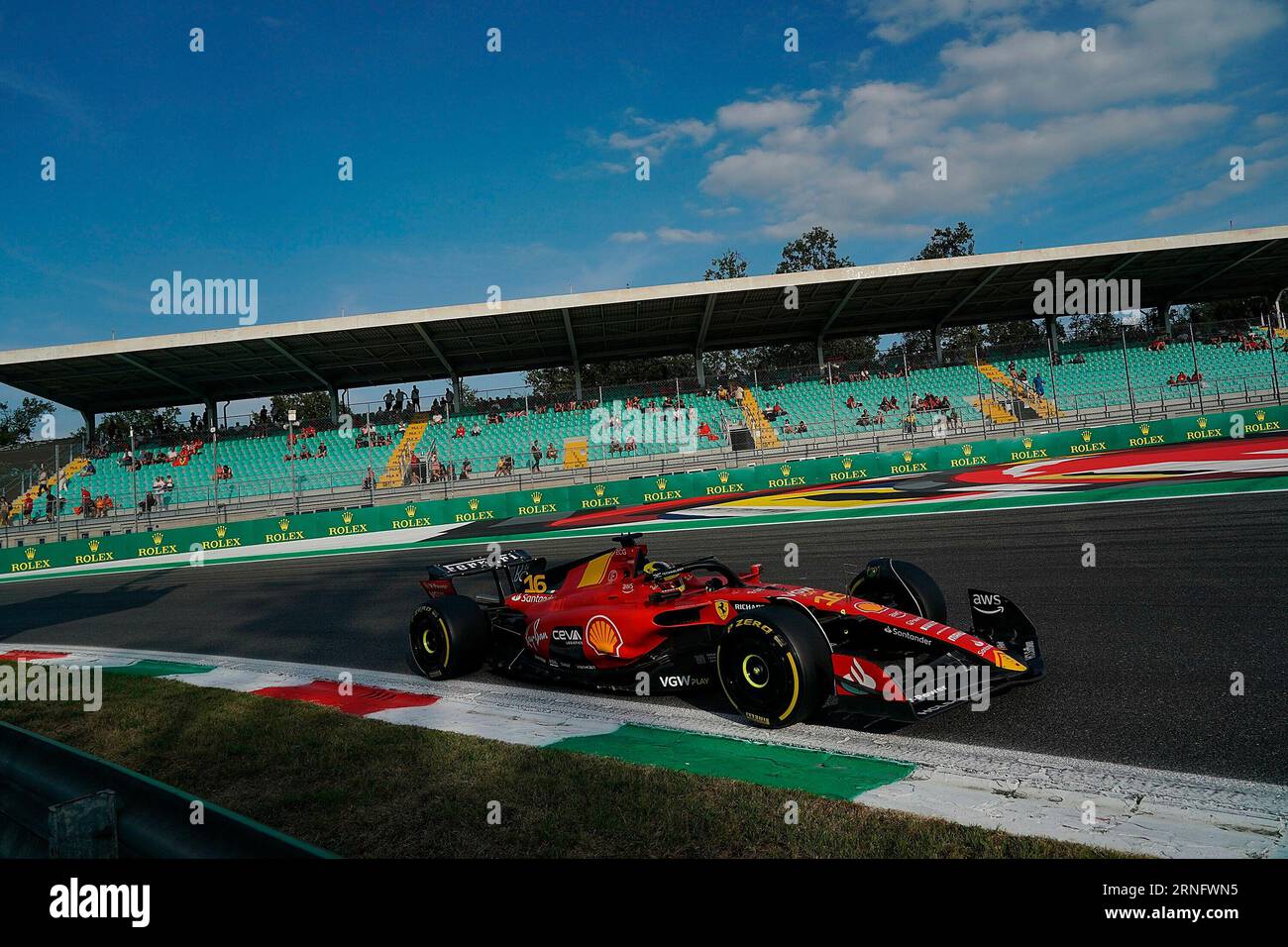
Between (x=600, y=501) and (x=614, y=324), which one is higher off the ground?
(x=614, y=324)

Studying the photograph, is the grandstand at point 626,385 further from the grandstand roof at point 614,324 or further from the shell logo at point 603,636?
the shell logo at point 603,636

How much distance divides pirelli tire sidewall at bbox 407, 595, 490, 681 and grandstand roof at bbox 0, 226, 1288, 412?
21891 mm

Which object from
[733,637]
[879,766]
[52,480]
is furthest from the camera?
[52,480]

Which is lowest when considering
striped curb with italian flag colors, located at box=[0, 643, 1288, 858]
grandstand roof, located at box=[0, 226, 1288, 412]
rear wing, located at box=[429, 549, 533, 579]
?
striped curb with italian flag colors, located at box=[0, 643, 1288, 858]

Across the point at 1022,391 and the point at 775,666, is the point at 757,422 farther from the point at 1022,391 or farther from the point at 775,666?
the point at 775,666

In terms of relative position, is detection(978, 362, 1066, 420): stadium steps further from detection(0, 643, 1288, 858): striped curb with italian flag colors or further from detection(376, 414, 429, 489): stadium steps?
detection(0, 643, 1288, 858): striped curb with italian flag colors

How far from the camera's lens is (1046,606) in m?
7.05

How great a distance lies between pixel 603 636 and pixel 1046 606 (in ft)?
13.7

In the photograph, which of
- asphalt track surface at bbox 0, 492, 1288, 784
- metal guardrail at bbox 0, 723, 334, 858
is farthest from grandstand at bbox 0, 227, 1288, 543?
metal guardrail at bbox 0, 723, 334, 858

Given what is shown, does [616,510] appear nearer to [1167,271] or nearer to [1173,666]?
[1173,666]

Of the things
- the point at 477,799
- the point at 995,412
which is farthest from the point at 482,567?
the point at 995,412

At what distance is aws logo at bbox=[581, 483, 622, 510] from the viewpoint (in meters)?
22.2

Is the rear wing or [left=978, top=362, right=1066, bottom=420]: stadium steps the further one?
[left=978, top=362, right=1066, bottom=420]: stadium steps
